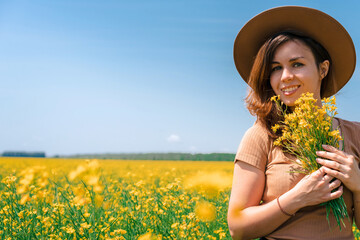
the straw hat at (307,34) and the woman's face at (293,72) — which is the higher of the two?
the straw hat at (307,34)

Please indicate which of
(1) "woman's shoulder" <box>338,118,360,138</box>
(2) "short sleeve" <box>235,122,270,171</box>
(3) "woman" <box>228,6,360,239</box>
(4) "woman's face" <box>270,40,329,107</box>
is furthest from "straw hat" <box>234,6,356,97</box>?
(2) "short sleeve" <box>235,122,270,171</box>

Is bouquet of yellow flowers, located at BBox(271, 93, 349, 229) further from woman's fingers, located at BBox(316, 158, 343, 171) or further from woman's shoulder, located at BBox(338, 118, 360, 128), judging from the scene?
woman's shoulder, located at BBox(338, 118, 360, 128)

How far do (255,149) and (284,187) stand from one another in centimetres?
20

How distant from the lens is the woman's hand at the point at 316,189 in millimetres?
1274

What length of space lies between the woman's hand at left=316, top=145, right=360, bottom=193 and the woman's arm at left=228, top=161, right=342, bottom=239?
3cm

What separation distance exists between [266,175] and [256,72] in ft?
1.69

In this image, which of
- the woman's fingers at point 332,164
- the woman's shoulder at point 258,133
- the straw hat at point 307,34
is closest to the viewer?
the woman's fingers at point 332,164

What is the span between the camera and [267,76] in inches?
63.9

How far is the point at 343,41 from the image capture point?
64.5 inches

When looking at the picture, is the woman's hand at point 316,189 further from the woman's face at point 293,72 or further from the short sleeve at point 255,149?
the woman's face at point 293,72

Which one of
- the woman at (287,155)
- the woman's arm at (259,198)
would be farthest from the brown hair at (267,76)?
the woman's arm at (259,198)

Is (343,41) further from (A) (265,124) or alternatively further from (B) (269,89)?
(A) (265,124)

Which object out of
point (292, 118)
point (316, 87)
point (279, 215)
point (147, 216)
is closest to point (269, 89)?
point (316, 87)

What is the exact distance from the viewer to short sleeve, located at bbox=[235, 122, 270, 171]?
1.41 metres
